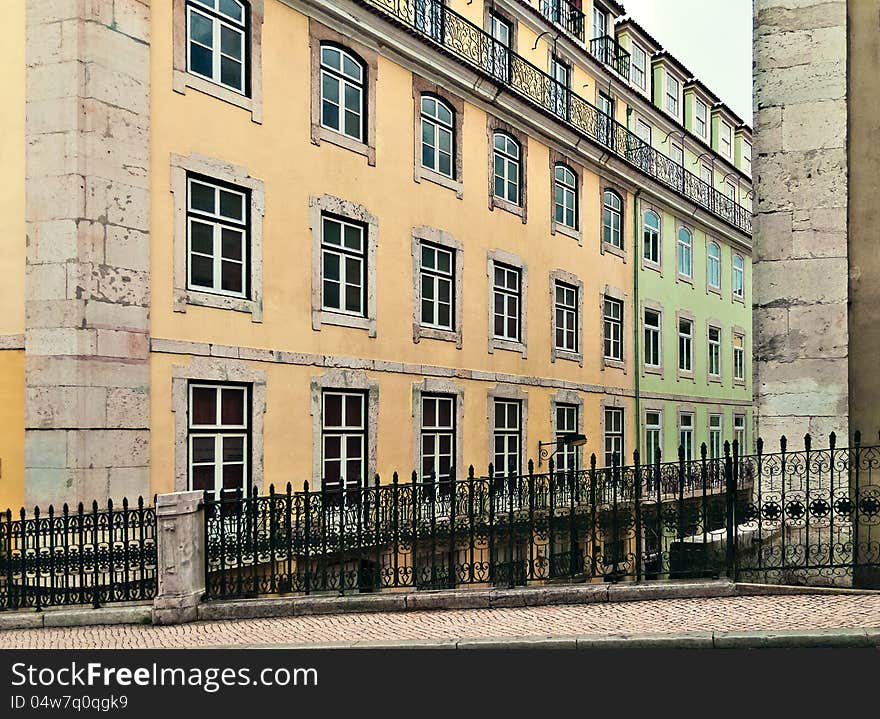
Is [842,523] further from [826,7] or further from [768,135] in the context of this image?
[826,7]

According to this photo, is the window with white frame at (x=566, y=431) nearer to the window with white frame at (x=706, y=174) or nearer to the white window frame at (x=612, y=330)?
the white window frame at (x=612, y=330)

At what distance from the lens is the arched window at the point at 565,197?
25562 millimetres

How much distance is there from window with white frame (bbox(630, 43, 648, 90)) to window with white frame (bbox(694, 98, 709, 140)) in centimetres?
421

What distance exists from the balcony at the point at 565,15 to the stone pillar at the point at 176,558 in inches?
743

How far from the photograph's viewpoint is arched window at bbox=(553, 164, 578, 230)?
2556 centimetres

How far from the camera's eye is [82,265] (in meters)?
13.8

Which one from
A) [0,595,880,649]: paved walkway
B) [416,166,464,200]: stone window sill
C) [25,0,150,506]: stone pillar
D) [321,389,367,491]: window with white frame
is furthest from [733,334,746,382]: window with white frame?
[0,595,880,649]: paved walkway

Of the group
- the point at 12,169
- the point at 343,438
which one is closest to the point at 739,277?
the point at 343,438

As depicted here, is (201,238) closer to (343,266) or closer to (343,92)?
(343,266)

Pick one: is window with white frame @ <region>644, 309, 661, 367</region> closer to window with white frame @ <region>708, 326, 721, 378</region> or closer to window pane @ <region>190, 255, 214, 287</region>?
window with white frame @ <region>708, 326, 721, 378</region>

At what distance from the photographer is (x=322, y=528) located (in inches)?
475

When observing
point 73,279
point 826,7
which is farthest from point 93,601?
point 826,7

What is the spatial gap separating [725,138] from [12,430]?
104 ft

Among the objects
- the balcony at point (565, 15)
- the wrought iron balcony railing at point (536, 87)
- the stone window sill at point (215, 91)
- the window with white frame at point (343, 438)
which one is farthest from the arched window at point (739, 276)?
the stone window sill at point (215, 91)
